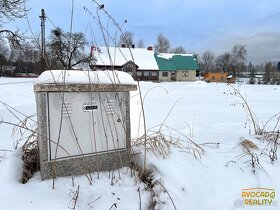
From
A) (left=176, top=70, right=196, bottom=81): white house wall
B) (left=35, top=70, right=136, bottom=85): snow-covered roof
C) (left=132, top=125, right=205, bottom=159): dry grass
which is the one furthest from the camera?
(left=176, top=70, right=196, bottom=81): white house wall

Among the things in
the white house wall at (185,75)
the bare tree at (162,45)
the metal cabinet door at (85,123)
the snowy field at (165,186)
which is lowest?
the snowy field at (165,186)

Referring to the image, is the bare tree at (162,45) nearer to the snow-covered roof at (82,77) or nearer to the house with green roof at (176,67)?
the house with green roof at (176,67)

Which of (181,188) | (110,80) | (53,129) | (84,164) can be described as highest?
(110,80)

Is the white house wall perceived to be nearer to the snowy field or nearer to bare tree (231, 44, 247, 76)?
bare tree (231, 44, 247, 76)

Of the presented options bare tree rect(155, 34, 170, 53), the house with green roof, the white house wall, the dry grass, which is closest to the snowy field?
the dry grass

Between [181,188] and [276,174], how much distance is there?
1.04 metres

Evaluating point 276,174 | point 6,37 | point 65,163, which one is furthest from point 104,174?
point 6,37

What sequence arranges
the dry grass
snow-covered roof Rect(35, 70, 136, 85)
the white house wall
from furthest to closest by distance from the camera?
the white house wall < the dry grass < snow-covered roof Rect(35, 70, 136, 85)

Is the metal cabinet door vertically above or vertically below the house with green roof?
below

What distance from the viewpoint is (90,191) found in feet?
6.93

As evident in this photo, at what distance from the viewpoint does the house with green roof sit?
163 ft

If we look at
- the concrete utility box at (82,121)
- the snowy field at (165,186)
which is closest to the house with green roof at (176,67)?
the snowy field at (165,186)

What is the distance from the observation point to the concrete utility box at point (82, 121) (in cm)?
213

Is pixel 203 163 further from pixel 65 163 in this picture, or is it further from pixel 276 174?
pixel 65 163
